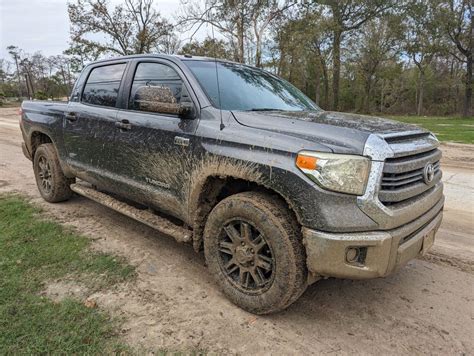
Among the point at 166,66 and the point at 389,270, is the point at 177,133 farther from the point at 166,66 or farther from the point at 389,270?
the point at 389,270

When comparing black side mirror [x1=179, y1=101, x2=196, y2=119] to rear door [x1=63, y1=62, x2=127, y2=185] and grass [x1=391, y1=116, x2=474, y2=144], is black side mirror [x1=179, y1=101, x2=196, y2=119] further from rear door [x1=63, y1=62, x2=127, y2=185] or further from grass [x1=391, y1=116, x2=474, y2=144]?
grass [x1=391, y1=116, x2=474, y2=144]

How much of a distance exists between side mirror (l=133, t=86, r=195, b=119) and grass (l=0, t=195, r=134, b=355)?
59.1 inches

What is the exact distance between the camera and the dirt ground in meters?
2.50

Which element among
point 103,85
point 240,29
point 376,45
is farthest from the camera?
point 376,45

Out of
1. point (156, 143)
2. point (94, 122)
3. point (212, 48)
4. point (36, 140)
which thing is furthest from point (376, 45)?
point (156, 143)

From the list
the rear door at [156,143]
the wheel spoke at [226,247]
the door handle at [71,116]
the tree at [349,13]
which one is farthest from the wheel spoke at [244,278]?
the tree at [349,13]

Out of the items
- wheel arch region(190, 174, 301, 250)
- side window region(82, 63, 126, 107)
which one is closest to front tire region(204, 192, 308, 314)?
wheel arch region(190, 174, 301, 250)

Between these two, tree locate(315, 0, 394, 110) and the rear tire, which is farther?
tree locate(315, 0, 394, 110)

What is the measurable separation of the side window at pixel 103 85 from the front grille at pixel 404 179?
293 centimetres

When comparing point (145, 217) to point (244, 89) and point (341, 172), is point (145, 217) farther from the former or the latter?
point (341, 172)

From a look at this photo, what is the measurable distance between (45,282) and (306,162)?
7.95 ft

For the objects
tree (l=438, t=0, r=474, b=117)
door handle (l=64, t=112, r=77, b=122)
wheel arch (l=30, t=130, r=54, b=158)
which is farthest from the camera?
tree (l=438, t=0, r=474, b=117)

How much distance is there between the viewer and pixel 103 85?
170 inches

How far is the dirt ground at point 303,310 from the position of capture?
2.50 m
